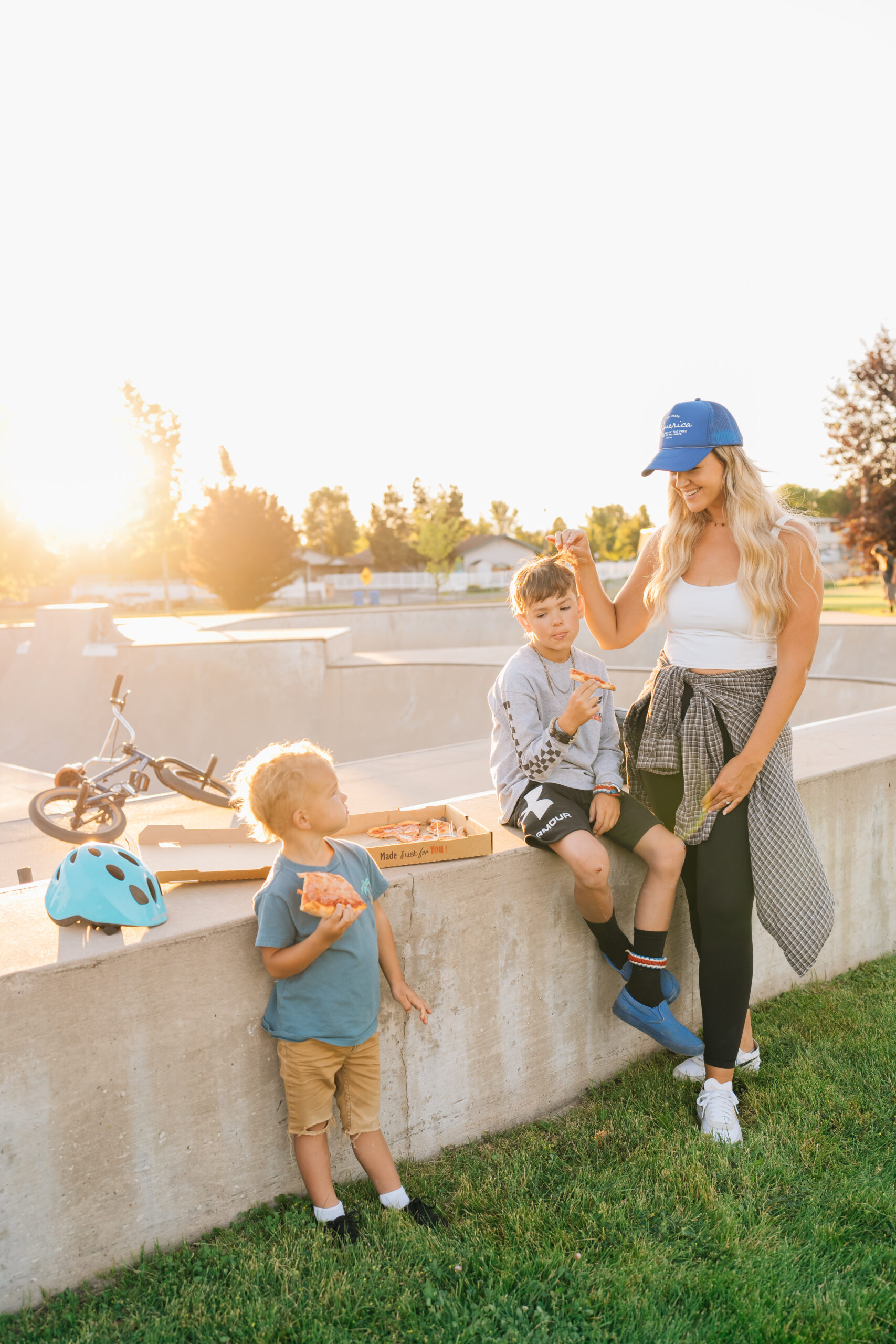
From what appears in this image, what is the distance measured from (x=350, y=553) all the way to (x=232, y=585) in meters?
50.7

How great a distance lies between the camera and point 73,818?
566cm

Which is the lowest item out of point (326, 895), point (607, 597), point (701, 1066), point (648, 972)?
point (701, 1066)

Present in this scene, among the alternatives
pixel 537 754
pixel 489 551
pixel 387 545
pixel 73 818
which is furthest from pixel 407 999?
pixel 489 551

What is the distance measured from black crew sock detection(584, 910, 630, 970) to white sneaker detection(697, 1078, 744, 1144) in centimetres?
45

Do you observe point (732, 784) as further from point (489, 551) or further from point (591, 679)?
point (489, 551)

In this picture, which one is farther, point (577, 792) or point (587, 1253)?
point (577, 792)

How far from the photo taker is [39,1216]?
206 cm

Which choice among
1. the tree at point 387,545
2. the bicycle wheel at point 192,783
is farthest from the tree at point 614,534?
the bicycle wheel at point 192,783

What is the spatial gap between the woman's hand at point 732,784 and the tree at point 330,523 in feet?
293

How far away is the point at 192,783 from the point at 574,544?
182 inches

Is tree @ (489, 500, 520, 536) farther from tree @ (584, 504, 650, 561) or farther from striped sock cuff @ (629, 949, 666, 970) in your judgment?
striped sock cuff @ (629, 949, 666, 970)

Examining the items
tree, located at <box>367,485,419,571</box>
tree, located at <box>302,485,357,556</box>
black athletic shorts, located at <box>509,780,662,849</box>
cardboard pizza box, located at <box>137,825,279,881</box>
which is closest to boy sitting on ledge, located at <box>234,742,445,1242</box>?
cardboard pizza box, located at <box>137,825,279,881</box>

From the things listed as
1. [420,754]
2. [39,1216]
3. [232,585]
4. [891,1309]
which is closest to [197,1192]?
[39,1216]

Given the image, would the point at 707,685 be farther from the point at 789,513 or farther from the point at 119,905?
the point at 119,905
